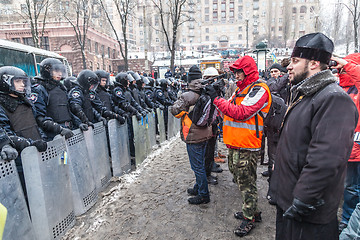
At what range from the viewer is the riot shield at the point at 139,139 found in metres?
5.34

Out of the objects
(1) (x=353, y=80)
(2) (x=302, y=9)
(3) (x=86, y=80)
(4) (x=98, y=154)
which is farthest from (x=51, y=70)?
(2) (x=302, y=9)

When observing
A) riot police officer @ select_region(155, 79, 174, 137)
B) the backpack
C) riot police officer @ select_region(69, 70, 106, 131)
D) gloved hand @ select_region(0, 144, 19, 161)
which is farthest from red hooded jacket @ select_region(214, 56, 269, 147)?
riot police officer @ select_region(155, 79, 174, 137)

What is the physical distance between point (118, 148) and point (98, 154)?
67cm

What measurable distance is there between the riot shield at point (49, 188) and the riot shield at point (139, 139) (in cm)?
229

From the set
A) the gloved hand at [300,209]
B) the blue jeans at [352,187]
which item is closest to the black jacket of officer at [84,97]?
the gloved hand at [300,209]

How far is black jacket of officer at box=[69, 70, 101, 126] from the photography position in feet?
13.5

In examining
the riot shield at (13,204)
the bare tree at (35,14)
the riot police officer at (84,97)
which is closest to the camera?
the riot shield at (13,204)

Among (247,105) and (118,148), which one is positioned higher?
(247,105)

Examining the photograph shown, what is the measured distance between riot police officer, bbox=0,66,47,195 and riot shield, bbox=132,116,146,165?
7.91 ft

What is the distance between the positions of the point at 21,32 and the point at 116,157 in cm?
3336

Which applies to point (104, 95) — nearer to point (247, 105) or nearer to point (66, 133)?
point (66, 133)

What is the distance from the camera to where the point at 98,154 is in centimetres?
412

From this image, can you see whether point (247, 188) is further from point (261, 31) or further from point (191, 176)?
point (261, 31)

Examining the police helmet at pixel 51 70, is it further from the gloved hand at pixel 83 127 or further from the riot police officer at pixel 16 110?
the gloved hand at pixel 83 127
